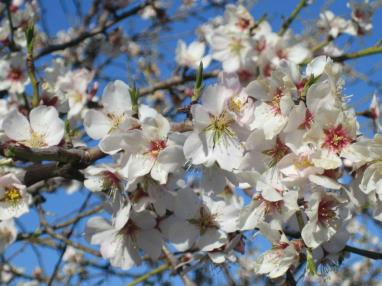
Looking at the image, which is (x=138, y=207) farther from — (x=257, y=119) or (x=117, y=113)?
(x=257, y=119)

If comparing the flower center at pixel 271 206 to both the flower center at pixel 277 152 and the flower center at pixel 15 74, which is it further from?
the flower center at pixel 15 74

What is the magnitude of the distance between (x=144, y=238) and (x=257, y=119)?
627 mm

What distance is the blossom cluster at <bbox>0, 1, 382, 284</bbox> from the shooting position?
1341mm

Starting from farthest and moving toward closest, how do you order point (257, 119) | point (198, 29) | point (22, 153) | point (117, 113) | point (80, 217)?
point (198, 29) → point (80, 217) → point (117, 113) → point (257, 119) → point (22, 153)

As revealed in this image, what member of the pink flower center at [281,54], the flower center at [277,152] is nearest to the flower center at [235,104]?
the flower center at [277,152]

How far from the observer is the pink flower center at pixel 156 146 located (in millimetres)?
1473

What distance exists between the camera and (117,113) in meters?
1.63

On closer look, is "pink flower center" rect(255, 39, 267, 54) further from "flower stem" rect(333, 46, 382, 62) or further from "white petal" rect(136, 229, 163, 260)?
"white petal" rect(136, 229, 163, 260)

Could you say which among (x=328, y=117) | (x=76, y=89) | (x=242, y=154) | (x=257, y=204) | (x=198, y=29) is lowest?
(x=198, y=29)

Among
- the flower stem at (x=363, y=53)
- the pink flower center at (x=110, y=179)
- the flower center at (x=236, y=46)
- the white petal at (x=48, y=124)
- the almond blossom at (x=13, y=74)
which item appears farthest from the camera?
the flower center at (x=236, y=46)

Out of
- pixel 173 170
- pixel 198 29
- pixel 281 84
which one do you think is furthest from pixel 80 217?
pixel 198 29

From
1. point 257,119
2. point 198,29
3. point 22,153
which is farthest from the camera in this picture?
point 198,29

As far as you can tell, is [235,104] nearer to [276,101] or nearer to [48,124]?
[276,101]

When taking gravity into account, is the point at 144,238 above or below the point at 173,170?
below
